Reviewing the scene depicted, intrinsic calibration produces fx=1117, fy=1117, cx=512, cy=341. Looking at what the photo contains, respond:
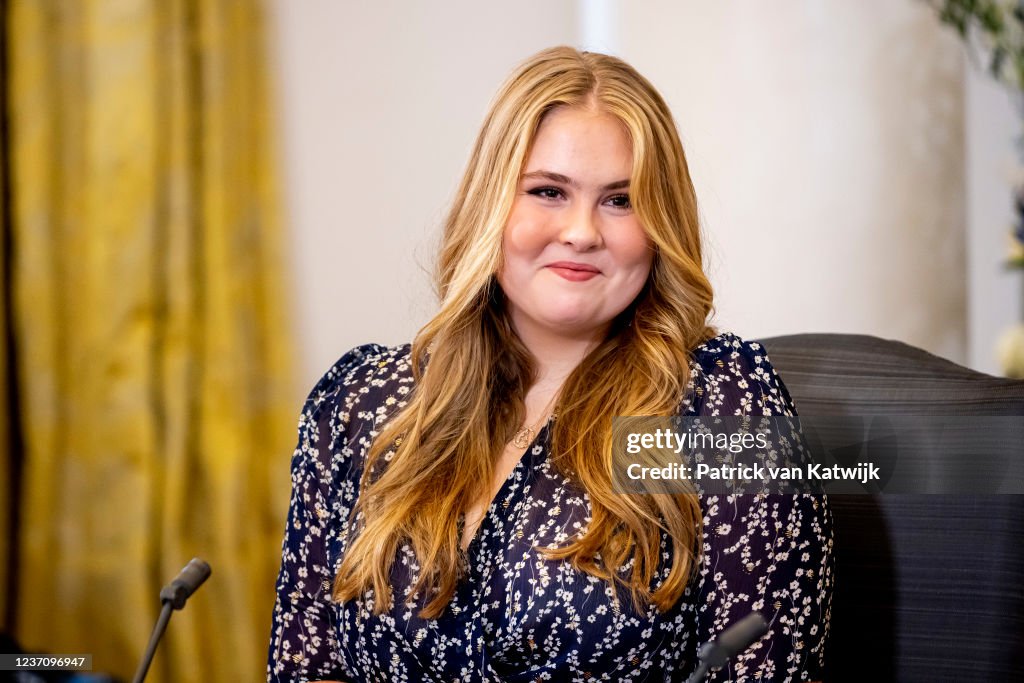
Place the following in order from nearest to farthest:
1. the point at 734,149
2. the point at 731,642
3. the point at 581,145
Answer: the point at 731,642, the point at 581,145, the point at 734,149

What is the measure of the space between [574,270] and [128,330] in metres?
1.25

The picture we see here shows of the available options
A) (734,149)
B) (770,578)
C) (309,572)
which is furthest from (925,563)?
(734,149)

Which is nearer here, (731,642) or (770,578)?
(731,642)

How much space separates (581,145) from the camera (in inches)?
57.0

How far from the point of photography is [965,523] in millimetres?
1369

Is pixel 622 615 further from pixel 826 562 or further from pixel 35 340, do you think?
pixel 35 340

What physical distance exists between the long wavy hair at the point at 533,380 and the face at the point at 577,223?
0.07ft

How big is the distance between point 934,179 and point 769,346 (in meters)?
1.28

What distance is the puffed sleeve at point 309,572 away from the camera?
1.56 metres

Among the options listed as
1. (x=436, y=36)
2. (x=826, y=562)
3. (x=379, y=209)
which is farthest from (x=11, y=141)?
(x=826, y=562)

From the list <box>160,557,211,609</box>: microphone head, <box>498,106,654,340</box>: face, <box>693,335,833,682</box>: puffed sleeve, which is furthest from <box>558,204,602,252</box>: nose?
<box>160,557,211,609</box>: microphone head

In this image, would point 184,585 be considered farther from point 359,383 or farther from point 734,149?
point 734,149

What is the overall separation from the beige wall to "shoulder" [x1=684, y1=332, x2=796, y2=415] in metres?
1.12

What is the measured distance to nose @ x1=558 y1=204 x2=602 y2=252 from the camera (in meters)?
1.43
